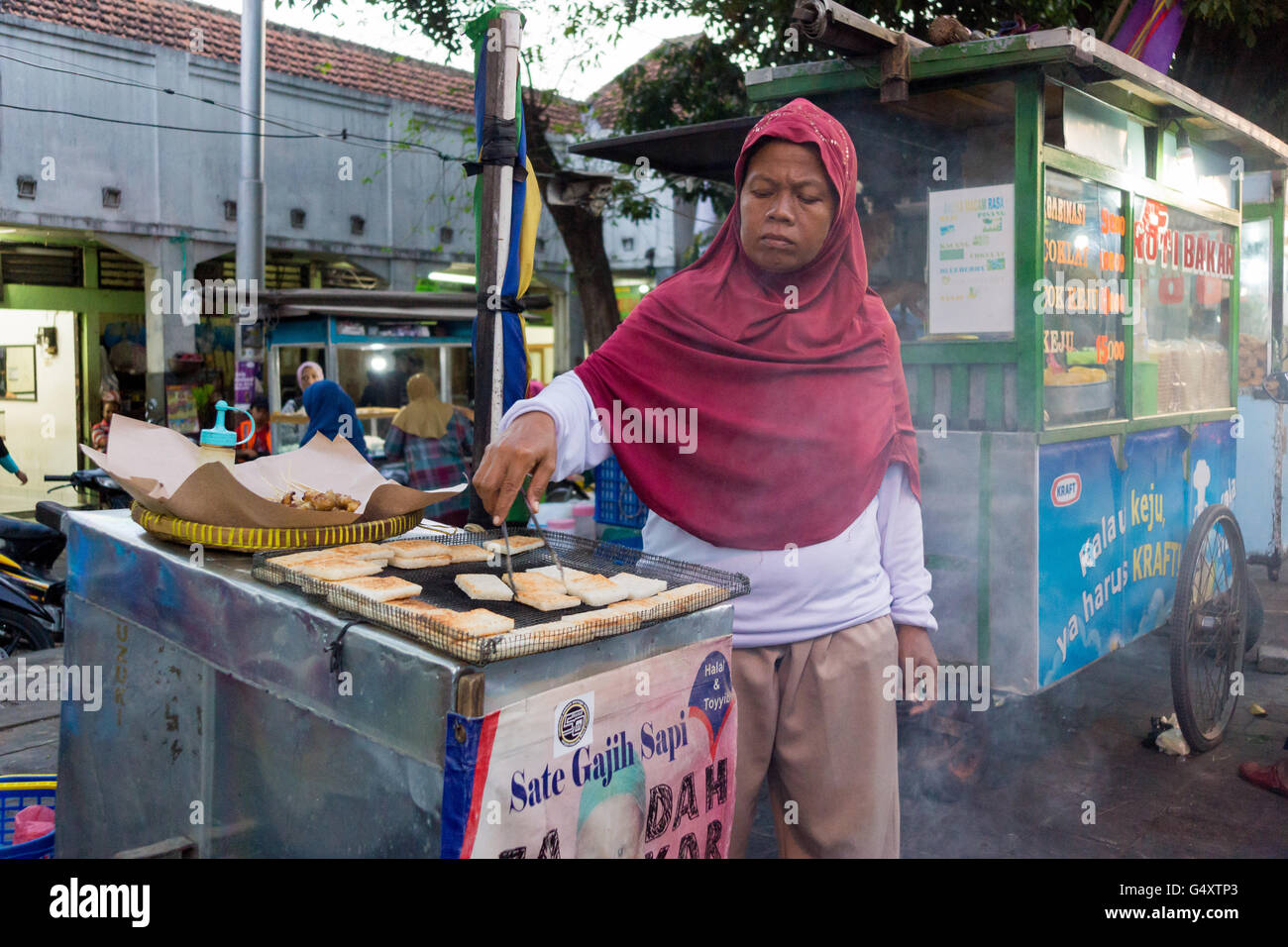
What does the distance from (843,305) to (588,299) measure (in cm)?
884

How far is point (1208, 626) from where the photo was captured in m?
4.28

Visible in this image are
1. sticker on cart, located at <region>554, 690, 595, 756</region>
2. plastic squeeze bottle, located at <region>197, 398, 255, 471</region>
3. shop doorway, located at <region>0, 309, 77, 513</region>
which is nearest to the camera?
sticker on cart, located at <region>554, 690, 595, 756</region>

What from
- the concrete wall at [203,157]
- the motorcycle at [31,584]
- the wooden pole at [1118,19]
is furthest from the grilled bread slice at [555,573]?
the concrete wall at [203,157]

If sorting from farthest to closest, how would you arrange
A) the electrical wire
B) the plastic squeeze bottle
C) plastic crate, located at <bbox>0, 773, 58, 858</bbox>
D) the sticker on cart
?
the electrical wire → plastic crate, located at <bbox>0, 773, 58, 858</bbox> → the plastic squeeze bottle → the sticker on cart

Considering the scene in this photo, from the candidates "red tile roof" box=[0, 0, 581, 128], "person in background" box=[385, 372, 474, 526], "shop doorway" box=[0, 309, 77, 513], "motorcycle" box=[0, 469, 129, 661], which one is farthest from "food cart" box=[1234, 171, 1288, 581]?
"shop doorway" box=[0, 309, 77, 513]

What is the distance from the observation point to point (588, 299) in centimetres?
1095

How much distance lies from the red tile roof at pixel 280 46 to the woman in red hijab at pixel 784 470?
994cm

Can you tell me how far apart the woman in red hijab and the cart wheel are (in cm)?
246

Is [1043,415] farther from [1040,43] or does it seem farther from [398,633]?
[398,633]

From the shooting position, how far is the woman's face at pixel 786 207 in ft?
7.11

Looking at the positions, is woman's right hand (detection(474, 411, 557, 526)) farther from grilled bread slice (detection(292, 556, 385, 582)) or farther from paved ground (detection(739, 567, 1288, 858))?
paved ground (detection(739, 567, 1288, 858))

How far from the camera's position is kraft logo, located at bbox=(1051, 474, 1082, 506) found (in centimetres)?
350

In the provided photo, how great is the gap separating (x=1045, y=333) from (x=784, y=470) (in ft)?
6.06

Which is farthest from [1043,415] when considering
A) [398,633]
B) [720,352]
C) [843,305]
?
[398,633]
